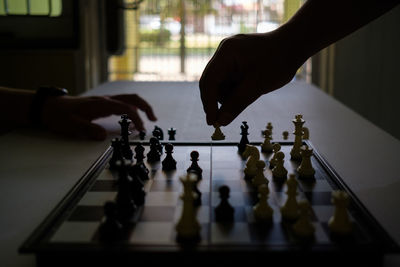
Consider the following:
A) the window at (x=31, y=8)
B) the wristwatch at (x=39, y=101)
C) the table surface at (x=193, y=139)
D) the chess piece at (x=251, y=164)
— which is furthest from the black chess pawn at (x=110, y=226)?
the window at (x=31, y=8)

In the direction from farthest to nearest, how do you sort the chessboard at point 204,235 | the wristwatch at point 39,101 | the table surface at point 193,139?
1. the wristwatch at point 39,101
2. the table surface at point 193,139
3. the chessboard at point 204,235

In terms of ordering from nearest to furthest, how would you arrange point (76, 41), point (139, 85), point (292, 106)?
point (292, 106)
point (139, 85)
point (76, 41)

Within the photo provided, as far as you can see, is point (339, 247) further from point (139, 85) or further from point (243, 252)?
point (139, 85)

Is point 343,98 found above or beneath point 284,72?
beneath

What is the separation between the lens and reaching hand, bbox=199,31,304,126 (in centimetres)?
98

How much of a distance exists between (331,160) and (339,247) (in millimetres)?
614

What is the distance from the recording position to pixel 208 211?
742 millimetres

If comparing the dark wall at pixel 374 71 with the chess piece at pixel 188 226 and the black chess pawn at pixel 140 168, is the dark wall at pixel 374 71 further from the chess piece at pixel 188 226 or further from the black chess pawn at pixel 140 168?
the chess piece at pixel 188 226

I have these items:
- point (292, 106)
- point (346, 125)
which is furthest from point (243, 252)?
point (292, 106)

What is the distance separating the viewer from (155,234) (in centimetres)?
65

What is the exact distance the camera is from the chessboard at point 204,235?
0.60m

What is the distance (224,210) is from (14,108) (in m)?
1.19

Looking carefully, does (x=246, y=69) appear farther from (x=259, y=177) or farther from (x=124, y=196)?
(x=124, y=196)

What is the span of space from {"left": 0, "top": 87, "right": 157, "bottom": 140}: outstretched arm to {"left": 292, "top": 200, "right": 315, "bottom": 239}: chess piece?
0.90 m
